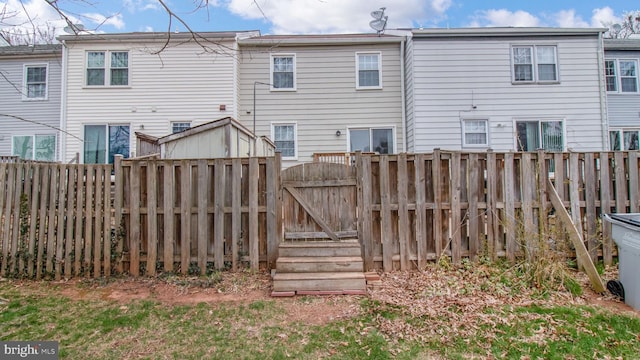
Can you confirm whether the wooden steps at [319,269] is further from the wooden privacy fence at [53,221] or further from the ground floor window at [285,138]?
the ground floor window at [285,138]

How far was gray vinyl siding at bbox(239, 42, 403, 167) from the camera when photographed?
11.9m

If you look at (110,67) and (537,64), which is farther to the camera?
(110,67)

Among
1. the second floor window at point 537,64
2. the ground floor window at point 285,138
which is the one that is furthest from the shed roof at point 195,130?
the second floor window at point 537,64

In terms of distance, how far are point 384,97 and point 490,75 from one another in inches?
144

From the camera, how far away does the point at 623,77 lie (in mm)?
→ 13281

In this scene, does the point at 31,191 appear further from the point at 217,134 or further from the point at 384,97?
the point at 384,97

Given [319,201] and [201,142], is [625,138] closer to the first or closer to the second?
[319,201]

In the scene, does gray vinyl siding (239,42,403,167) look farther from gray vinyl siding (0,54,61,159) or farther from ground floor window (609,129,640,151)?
ground floor window (609,129,640,151)

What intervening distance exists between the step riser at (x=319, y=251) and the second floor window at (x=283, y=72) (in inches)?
345

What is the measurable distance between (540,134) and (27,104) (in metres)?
19.5

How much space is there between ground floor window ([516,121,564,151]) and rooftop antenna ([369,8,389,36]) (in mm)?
5839

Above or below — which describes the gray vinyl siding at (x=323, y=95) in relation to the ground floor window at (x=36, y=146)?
above

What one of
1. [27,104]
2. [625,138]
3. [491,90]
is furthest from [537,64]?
[27,104]

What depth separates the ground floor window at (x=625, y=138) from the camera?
43.6ft
